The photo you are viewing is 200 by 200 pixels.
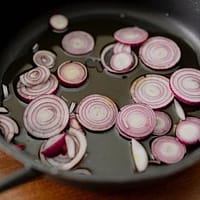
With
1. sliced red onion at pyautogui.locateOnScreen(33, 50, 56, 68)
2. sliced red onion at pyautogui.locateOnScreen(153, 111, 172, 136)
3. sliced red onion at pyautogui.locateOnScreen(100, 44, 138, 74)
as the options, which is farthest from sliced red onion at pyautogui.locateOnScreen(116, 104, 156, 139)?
sliced red onion at pyautogui.locateOnScreen(33, 50, 56, 68)

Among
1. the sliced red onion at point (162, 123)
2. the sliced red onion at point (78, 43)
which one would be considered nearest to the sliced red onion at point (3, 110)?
the sliced red onion at point (78, 43)

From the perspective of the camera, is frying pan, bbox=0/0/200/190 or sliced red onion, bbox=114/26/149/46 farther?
sliced red onion, bbox=114/26/149/46

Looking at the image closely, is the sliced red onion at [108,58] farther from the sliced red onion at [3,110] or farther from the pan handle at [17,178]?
the pan handle at [17,178]

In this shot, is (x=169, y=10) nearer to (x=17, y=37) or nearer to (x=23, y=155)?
(x=17, y=37)

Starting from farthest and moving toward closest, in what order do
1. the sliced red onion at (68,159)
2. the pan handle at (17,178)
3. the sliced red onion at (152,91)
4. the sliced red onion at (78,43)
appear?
the sliced red onion at (78,43)
the sliced red onion at (152,91)
the sliced red onion at (68,159)
the pan handle at (17,178)

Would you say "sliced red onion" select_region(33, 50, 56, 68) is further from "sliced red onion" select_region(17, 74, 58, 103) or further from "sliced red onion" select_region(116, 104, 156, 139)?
"sliced red onion" select_region(116, 104, 156, 139)
